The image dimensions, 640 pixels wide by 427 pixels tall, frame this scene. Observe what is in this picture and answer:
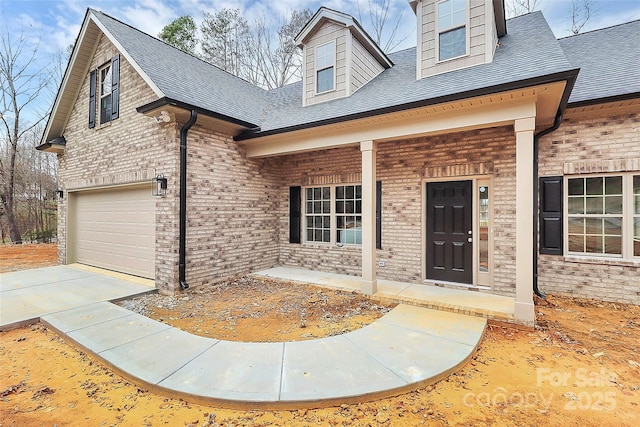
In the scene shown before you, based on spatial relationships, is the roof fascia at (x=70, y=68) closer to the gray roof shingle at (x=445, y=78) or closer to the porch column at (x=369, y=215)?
the gray roof shingle at (x=445, y=78)

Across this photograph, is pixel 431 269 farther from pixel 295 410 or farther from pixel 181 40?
pixel 181 40

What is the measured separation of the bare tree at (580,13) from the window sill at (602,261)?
31.9 ft

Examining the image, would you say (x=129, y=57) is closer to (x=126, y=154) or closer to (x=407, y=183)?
(x=126, y=154)

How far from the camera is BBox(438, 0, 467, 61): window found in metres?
5.92

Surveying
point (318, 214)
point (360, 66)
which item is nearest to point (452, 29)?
point (360, 66)

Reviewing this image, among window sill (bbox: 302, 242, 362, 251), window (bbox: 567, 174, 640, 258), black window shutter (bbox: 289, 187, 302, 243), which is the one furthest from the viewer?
black window shutter (bbox: 289, 187, 302, 243)

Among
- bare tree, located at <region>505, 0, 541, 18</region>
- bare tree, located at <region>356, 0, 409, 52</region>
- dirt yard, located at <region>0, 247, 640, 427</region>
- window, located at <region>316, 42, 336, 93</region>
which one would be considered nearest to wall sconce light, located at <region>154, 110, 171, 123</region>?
dirt yard, located at <region>0, 247, 640, 427</region>

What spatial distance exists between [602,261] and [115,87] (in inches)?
418

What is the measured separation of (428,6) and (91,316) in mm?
8406

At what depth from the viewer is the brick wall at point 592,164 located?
4887mm

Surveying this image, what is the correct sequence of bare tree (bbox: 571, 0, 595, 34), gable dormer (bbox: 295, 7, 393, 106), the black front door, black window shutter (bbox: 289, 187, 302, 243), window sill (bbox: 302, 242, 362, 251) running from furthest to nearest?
bare tree (bbox: 571, 0, 595, 34) < black window shutter (bbox: 289, 187, 302, 243) < gable dormer (bbox: 295, 7, 393, 106) < window sill (bbox: 302, 242, 362, 251) < the black front door

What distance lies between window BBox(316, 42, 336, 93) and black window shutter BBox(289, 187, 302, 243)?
8.70 ft

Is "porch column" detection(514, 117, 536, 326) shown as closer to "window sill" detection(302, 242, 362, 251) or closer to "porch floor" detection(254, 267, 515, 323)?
"porch floor" detection(254, 267, 515, 323)

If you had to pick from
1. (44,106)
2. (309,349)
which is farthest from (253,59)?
(309,349)
